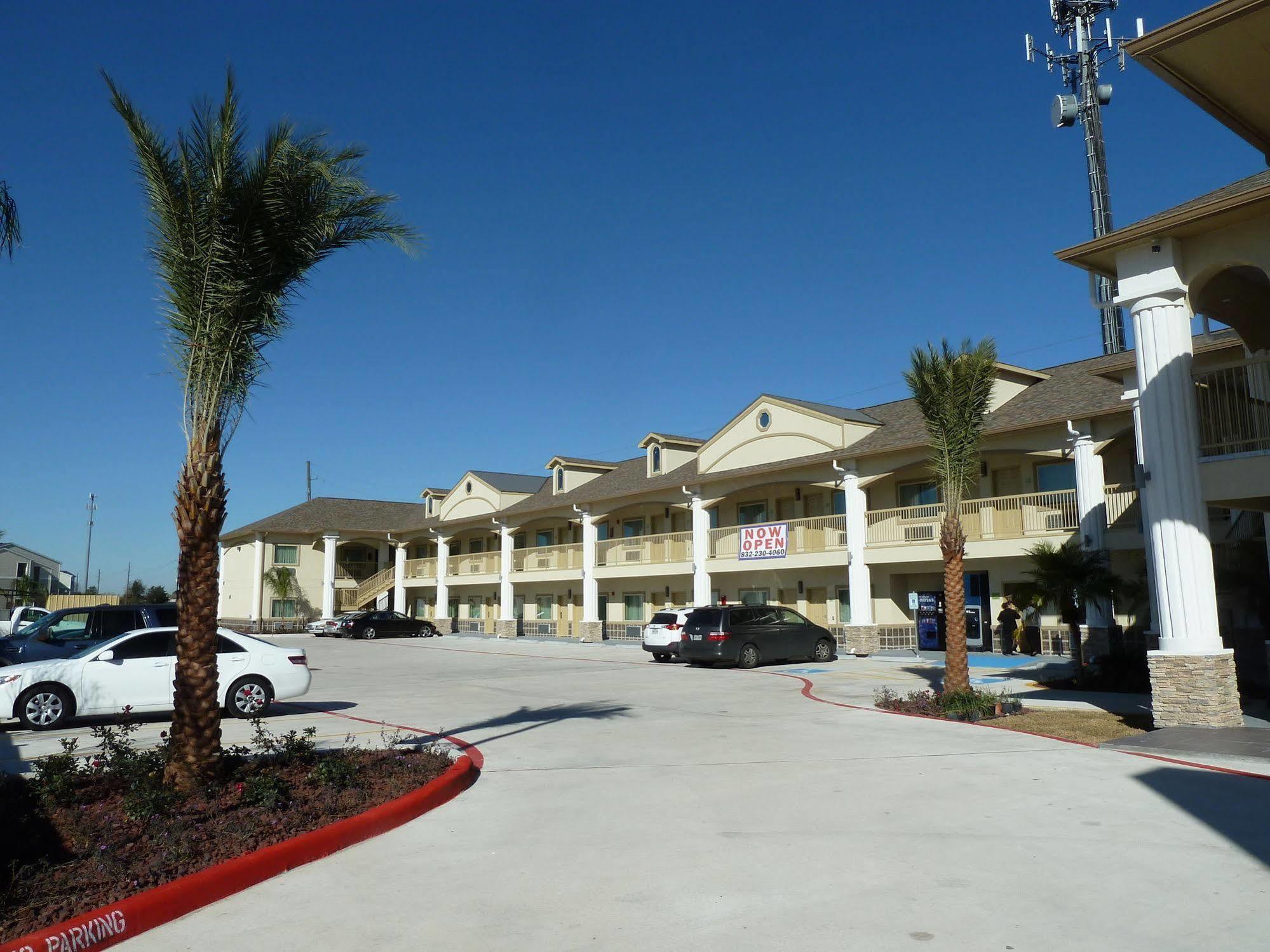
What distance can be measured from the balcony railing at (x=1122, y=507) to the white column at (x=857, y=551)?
7678mm

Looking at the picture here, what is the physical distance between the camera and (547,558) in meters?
44.8

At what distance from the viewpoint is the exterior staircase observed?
57.4 m

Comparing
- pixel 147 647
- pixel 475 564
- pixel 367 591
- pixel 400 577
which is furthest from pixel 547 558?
pixel 147 647

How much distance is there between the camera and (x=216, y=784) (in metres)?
7.81

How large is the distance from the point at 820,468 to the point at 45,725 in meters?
23.6

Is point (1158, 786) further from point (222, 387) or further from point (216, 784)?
point (222, 387)

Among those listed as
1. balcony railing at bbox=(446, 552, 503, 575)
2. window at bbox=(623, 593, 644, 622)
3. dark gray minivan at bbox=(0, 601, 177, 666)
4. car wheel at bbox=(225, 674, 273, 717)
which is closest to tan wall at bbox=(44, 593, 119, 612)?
balcony railing at bbox=(446, 552, 503, 575)

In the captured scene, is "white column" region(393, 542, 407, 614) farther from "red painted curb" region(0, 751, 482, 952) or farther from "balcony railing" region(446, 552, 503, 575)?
"red painted curb" region(0, 751, 482, 952)

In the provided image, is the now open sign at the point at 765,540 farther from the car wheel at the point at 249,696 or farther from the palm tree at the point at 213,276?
the palm tree at the point at 213,276

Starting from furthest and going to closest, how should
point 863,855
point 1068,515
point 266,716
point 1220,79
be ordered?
1. point 1068,515
2. point 266,716
3. point 1220,79
4. point 863,855

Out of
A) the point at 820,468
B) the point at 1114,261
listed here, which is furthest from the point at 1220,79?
the point at 820,468

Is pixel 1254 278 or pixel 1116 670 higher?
pixel 1254 278

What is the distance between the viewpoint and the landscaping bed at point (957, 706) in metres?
14.5

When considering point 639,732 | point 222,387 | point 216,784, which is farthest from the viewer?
point 639,732
